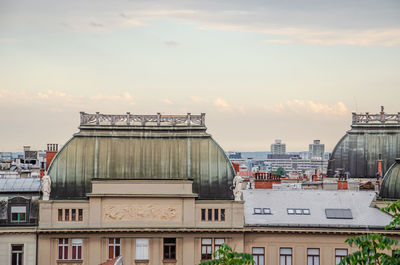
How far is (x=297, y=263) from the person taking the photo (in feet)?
240

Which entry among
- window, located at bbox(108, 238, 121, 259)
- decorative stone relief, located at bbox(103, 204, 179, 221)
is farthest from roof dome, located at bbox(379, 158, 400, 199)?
→ window, located at bbox(108, 238, 121, 259)

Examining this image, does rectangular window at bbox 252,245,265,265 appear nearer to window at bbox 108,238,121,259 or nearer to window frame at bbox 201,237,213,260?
window frame at bbox 201,237,213,260

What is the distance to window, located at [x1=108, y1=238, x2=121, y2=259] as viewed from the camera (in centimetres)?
7212

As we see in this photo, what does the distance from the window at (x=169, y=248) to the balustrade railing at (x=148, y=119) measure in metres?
10.5

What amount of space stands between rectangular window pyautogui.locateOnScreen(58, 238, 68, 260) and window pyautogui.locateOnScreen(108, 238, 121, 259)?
3.65m

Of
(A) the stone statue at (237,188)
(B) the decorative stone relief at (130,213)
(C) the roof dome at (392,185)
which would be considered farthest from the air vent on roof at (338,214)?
(B) the decorative stone relief at (130,213)

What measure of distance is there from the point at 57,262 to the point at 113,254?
4756 millimetres

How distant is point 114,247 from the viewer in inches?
2844

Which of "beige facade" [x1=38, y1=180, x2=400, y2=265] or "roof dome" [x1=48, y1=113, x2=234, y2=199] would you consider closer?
"beige facade" [x1=38, y1=180, x2=400, y2=265]

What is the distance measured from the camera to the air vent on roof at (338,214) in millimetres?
74206

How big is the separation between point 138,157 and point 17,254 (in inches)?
517

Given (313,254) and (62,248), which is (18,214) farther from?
(313,254)

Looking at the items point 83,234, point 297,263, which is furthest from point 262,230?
point 83,234

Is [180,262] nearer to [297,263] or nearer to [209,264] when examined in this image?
[297,263]
